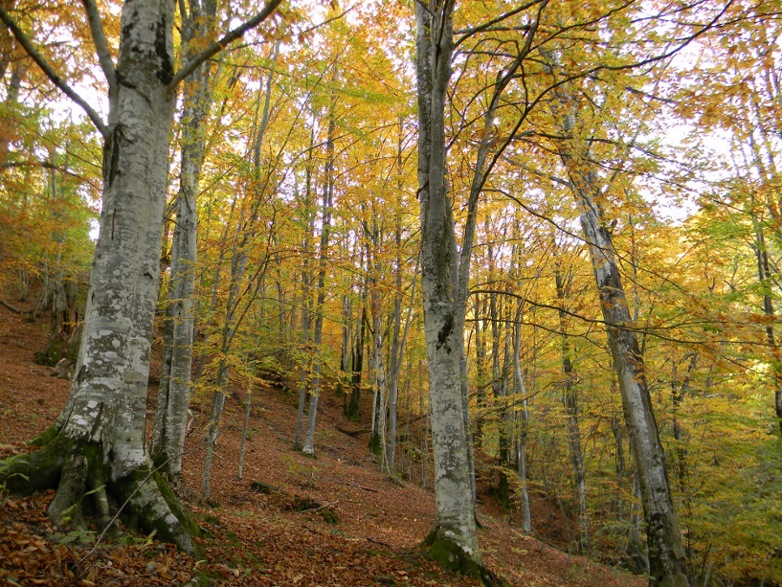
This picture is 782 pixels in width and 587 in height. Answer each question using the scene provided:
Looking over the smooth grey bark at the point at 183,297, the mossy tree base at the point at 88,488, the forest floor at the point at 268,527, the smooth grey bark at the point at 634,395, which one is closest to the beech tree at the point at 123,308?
the mossy tree base at the point at 88,488

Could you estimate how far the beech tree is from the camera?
2.91 meters

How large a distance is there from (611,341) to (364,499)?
21.0 feet

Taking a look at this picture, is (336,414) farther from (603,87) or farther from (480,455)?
(603,87)

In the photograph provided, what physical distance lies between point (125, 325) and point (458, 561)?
378 centimetres

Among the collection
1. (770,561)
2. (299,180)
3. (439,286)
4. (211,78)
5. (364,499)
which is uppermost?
(299,180)

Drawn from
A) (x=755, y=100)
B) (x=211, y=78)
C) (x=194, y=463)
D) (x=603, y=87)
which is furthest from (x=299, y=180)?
(x=755, y=100)

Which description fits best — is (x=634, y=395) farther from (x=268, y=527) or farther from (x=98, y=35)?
(x=98, y=35)

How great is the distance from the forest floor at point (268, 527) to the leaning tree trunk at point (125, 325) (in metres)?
0.21

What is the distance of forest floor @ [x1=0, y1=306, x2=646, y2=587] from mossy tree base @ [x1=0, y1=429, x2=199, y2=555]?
0.10m

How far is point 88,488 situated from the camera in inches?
114

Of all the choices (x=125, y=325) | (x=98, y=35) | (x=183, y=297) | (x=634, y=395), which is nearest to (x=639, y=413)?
(x=634, y=395)

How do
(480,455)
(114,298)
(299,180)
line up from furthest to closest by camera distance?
(480,455)
(299,180)
(114,298)

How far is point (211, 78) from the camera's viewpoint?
789cm

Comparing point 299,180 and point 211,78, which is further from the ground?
point 299,180
